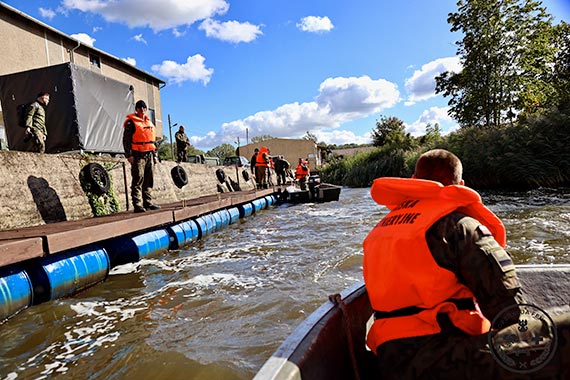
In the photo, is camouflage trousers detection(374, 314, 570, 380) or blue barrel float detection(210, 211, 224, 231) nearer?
camouflage trousers detection(374, 314, 570, 380)

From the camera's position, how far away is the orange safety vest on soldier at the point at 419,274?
56.3 inches

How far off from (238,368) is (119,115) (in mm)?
9478

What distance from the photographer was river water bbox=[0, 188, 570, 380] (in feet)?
9.12

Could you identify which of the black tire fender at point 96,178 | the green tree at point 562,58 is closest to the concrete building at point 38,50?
Result: the black tire fender at point 96,178

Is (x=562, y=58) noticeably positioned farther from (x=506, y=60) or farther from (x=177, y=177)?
(x=177, y=177)

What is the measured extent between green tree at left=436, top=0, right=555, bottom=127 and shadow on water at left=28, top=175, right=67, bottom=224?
20.2 meters

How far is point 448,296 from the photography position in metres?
1.45

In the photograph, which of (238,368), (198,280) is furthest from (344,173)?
(238,368)

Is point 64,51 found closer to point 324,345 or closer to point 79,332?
point 79,332

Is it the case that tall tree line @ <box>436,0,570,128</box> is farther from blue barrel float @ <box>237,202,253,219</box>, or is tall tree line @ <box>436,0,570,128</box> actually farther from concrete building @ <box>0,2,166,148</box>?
concrete building @ <box>0,2,166,148</box>

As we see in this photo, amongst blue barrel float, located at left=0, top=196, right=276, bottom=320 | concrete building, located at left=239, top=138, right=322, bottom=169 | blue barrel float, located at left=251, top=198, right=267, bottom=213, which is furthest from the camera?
concrete building, located at left=239, top=138, right=322, bottom=169

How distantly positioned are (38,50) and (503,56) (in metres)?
23.3

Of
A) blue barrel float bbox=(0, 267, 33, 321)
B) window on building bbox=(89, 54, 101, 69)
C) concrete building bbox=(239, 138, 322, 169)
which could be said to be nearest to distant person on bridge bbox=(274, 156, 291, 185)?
window on building bbox=(89, 54, 101, 69)
